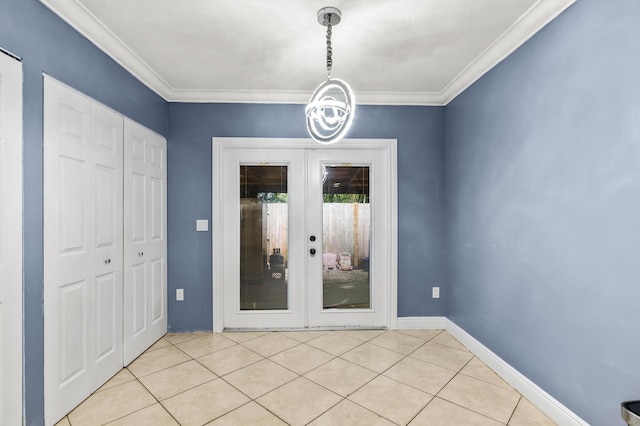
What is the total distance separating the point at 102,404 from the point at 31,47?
2227 mm

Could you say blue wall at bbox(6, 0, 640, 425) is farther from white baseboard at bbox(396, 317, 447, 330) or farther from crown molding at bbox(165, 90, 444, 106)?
white baseboard at bbox(396, 317, 447, 330)

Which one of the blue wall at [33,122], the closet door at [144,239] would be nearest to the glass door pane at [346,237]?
the closet door at [144,239]

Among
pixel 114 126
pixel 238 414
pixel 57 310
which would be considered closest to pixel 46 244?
pixel 57 310

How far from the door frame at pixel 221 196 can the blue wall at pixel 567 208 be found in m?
0.88

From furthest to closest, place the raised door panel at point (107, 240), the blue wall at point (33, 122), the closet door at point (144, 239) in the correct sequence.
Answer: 1. the closet door at point (144, 239)
2. the raised door panel at point (107, 240)
3. the blue wall at point (33, 122)

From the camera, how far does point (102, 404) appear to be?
2102 mm

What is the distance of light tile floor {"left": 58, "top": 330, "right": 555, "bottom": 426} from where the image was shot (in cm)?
197

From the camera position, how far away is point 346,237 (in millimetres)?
3523

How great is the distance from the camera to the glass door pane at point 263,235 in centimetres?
345

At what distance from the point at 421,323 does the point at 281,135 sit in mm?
2569

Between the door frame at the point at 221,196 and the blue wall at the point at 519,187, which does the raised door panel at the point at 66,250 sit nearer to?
the blue wall at the point at 519,187

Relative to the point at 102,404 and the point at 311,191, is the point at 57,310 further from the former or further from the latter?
the point at 311,191

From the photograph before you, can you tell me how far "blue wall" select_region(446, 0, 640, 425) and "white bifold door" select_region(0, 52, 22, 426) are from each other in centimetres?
305

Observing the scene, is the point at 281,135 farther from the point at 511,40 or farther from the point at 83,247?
the point at 511,40
